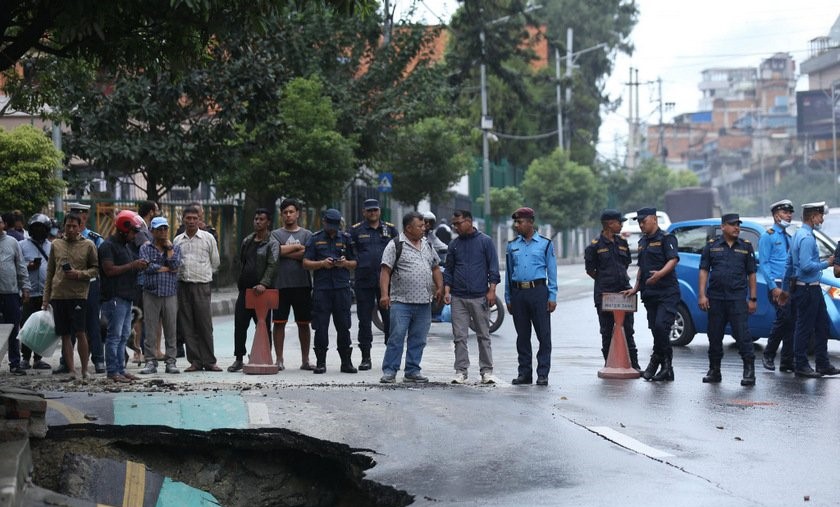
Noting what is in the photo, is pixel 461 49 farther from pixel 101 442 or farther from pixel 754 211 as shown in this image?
pixel 754 211

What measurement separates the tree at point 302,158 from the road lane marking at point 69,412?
64.6 ft

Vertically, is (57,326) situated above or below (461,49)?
below

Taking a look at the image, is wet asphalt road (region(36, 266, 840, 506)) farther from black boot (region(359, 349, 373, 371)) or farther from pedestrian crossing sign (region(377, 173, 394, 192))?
pedestrian crossing sign (region(377, 173, 394, 192))

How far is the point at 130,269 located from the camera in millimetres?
12906

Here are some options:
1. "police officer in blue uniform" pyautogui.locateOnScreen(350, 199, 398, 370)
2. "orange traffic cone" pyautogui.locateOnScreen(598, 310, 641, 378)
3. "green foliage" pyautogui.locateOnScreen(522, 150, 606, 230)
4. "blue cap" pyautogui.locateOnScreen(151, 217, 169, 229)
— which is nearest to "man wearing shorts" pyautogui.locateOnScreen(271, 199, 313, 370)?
"police officer in blue uniform" pyautogui.locateOnScreen(350, 199, 398, 370)

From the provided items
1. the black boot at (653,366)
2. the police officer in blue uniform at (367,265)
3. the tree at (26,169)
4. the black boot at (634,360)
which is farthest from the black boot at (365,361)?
the tree at (26,169)

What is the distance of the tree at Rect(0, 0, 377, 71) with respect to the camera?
8820mm

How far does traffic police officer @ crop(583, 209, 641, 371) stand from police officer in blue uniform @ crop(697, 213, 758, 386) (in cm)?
96

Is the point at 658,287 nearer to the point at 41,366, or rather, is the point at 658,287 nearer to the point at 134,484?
the point at 134,484

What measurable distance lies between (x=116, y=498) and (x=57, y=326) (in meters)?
4.80

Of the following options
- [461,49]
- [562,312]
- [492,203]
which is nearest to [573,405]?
[562,312]

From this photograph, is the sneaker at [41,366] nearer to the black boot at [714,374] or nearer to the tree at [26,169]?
the tree at [26,169]

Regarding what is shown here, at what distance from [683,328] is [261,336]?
21.1 ft

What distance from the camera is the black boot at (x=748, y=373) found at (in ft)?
42.5
